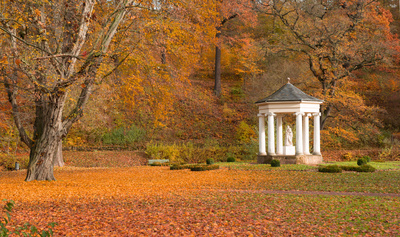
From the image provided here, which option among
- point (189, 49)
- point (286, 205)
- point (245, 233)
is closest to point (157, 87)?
point (189, 49)

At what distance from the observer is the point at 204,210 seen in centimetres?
794

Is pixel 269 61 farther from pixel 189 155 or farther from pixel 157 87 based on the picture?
pixel 157 87

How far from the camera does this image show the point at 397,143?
27516mm

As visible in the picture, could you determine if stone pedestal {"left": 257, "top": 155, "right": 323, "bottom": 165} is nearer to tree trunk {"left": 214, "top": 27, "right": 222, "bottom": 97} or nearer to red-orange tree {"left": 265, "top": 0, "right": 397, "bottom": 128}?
red-orange tree {"left": 265, "top": 0, "right": 397, "bottom": 128}

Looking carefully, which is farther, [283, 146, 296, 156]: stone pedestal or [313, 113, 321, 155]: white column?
[283, 146, 296, 156]: stone pedestal

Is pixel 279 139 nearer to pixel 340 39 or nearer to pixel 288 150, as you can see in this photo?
pixel 288 150

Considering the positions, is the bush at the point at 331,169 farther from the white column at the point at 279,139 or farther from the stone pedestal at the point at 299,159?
the white column at the point at 279,139

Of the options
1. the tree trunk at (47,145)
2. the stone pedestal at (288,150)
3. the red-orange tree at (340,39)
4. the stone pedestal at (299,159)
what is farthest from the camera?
the red-orange tree at (340,39)

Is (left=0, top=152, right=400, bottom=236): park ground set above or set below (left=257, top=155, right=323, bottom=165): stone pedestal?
below

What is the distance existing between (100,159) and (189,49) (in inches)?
400

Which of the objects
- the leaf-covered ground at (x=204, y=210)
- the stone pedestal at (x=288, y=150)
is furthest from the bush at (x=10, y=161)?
the stone pedestal at (x=288, y=150)

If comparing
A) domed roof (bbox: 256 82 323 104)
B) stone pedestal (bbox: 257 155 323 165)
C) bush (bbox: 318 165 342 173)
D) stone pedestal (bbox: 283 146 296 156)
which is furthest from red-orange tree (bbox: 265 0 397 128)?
bush (bbox: 318 165 342 173)

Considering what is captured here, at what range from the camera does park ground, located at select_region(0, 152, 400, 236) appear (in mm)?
6508

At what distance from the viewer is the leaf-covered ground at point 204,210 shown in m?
6.49
